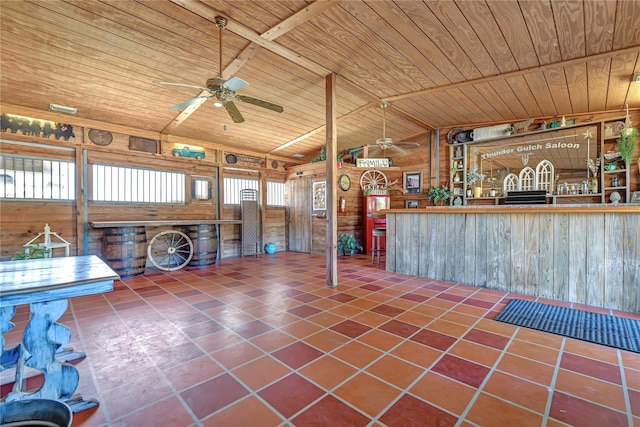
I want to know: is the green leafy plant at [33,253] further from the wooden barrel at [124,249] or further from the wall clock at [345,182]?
the wall clock at [345,182]

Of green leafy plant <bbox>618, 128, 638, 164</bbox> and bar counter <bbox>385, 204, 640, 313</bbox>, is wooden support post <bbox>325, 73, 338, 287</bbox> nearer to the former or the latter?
bar counter <bbox>385, 204, 640, 313</bbox>

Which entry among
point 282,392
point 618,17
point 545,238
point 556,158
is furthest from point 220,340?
point 556,158

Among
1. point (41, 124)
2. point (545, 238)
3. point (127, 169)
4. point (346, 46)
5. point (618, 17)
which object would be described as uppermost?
point (346, 46)

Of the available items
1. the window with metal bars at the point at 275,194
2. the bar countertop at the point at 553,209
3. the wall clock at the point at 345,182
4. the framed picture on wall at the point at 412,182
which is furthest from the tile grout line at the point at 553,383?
the window with metal bars at the point at 275,194

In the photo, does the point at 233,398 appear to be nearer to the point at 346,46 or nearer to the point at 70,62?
the point at 346,46

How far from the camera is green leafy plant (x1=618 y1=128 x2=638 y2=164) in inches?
176

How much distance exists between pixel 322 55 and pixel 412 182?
14.1 ft

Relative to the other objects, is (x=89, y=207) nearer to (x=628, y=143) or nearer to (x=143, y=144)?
(x=143, y=144)

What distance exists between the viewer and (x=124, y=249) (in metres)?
4.53

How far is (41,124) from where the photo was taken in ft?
14.7

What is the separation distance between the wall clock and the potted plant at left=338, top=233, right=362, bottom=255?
1160 millimetres

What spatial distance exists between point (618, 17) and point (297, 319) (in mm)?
4182

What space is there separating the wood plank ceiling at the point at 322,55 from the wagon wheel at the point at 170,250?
2141 mm

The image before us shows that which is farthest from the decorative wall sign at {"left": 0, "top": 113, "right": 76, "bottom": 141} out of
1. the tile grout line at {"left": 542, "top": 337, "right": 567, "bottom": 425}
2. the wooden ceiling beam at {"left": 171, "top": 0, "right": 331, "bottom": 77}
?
the tile grout line at {"left": 542, "top": 337, "right": 567, "bottom": 425}
